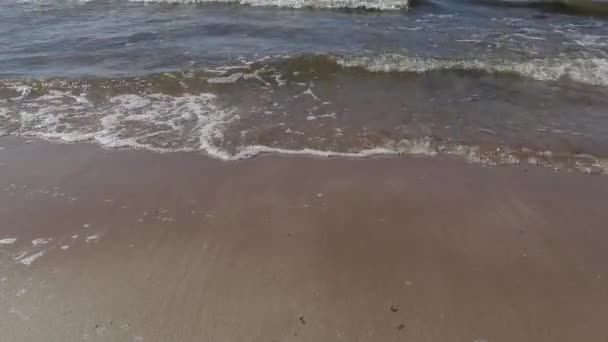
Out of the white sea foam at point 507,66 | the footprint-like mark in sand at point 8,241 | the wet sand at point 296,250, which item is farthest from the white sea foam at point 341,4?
the footprint-like mark in sand at point 8,241

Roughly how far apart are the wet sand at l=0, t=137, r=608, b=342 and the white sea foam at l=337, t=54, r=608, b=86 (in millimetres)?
3362

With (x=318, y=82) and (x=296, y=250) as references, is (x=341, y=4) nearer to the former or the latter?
(x=318, y=82)

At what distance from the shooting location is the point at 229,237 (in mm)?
4234

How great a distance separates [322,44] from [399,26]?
2.51 meters

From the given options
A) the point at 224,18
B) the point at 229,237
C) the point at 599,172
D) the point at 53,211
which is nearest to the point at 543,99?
the point at 599,172

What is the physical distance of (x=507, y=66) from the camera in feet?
27.1

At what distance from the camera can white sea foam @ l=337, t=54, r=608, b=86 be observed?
25.7 feet

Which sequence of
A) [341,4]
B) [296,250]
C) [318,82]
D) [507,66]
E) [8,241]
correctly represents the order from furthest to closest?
[341,4] → [507,66] → [318,82] → [8,241] → [296,250]

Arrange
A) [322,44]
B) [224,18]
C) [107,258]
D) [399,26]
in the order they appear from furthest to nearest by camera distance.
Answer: [224,18], [399,26], [322,44], [107,258]

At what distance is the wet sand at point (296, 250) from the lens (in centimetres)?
330

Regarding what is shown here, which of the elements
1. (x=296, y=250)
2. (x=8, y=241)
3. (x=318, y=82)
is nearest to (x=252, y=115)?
(x=318, y=82)

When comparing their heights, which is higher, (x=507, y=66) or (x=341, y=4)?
(x=341, y=4)

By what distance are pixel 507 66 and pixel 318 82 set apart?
11.1ft

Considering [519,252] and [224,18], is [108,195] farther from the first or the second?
[224,18]
